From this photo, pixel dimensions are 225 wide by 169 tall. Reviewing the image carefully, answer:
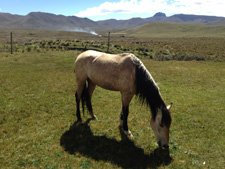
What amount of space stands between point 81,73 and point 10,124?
361cm

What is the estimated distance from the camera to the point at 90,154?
527 centimetres

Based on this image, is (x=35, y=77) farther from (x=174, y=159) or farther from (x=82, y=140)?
(x=174, y=159)

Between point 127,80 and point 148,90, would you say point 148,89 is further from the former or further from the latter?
point 127,80

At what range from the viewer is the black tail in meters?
5.45

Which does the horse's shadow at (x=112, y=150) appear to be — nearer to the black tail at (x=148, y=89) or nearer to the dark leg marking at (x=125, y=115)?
the dark leg marking at (x=125, y=115)

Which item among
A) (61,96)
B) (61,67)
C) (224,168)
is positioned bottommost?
(224,168)

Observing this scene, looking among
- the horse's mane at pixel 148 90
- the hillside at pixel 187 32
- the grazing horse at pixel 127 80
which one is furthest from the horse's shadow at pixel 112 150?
the hillside at pixel 187 32

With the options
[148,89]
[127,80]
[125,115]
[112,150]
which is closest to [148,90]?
[148,89]

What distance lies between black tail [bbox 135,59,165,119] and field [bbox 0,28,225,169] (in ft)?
2.46

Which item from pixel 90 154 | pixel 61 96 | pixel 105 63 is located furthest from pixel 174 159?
pixel 61 96

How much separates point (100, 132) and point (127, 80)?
2377 mm

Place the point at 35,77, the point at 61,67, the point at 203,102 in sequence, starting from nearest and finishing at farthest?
the point at 203,102 → the point at 35,77 → the point at 61,67

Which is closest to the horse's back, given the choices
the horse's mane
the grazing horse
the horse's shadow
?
the grazing horse

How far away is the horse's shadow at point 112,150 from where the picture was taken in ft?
16.3
